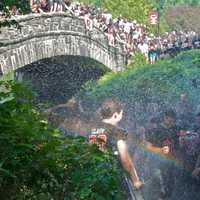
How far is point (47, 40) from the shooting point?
21.3m

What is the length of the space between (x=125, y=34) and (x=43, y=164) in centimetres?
2396

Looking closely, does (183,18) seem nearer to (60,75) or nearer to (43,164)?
(60,75)

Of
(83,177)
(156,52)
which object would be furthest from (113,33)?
(83,177)

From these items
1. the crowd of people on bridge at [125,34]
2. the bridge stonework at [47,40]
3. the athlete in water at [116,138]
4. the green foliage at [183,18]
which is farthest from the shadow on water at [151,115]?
the green foliage at [183,18]

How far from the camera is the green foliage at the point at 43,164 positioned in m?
4.12

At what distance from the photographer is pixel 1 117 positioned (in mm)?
4145

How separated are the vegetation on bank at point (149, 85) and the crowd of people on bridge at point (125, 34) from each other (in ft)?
3.37

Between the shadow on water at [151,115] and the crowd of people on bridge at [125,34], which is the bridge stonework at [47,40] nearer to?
the crowd of people on bridge at [125,34]

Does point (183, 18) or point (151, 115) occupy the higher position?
point (151, 115)

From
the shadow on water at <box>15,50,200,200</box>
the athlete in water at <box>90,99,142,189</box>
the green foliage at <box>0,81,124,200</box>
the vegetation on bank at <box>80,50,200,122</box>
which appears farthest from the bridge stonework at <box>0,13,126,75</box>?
the green foliage at <box>0,81,124,200</box>

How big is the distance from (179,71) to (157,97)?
291 centimetres

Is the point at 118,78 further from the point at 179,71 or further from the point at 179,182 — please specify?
the point at 179,182

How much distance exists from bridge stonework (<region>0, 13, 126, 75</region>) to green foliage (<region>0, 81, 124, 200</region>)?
42.3ft

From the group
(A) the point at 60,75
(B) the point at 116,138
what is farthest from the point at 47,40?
(B) the point at 116,138
